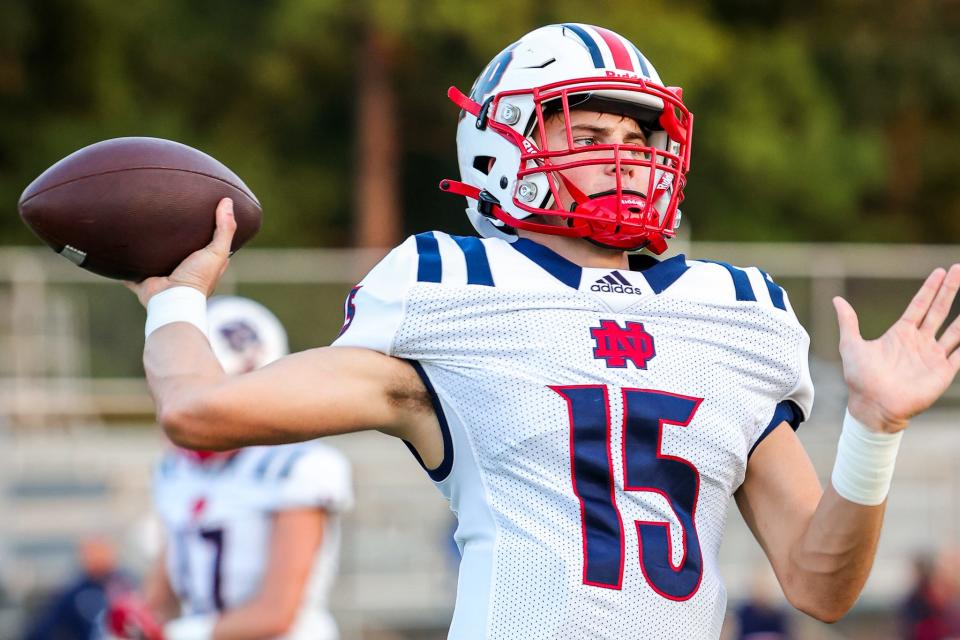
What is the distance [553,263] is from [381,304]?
0.32 metres

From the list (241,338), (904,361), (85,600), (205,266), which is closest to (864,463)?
(904,361)

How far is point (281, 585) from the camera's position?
4.04m

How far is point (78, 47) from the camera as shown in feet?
54.4

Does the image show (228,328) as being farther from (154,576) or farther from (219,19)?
(219,19)

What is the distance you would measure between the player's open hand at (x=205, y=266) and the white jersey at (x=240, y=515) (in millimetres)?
1758

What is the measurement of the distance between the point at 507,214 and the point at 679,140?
0.34 m

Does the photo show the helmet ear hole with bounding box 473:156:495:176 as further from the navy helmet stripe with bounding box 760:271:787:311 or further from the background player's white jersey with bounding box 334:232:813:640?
the navy helmet stripe with bounding box 760:271:787:311

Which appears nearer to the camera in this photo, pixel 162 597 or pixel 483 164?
pixel 483 164

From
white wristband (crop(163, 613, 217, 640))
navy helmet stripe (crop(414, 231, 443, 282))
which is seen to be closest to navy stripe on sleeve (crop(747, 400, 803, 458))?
navy helmet stripe (crop(414, 231, 443, 282))

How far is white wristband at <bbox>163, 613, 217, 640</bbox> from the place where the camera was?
159 inches

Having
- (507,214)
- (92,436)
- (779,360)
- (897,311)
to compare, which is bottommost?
(92,436)

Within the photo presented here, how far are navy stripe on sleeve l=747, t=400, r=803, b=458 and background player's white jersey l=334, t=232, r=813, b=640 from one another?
7 cm

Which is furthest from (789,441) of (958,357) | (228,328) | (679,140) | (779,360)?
(228,328)

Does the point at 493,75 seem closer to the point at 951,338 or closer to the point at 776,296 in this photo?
the point at 776,296
